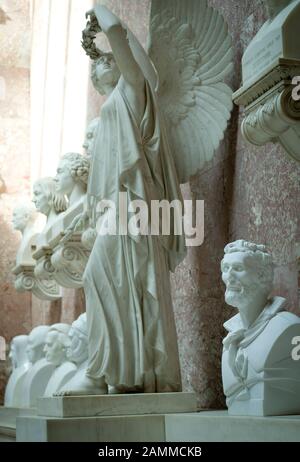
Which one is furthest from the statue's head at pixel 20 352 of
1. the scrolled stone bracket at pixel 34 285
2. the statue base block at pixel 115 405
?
the statue base block at pixel 115 405

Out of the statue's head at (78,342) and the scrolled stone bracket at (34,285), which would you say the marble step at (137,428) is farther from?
the scrolled stone bracket at (34,285)

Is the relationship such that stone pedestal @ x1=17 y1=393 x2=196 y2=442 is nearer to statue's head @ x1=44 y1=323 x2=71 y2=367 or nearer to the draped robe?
the draped robe

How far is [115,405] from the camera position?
5.50 metres

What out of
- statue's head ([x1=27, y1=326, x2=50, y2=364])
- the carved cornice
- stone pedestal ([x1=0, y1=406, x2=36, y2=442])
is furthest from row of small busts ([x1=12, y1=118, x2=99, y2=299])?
the carved cornice

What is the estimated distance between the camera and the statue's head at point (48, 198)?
30.9 ft

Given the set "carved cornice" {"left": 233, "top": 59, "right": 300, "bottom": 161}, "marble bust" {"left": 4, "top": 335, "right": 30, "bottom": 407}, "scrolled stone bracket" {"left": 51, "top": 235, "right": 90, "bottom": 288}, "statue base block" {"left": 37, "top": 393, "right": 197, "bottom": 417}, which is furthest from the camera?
"marble bust" {"left": 4, "top": 335, "right": 30, "bottom": 407}

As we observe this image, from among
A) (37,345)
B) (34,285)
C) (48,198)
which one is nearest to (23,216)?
(34,285)

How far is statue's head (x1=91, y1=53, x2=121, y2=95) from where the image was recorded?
6520 millimetres

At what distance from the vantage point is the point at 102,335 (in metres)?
5.77

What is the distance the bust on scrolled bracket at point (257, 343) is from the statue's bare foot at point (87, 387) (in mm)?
1107

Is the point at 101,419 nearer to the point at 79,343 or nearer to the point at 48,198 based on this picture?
the point at 79,343

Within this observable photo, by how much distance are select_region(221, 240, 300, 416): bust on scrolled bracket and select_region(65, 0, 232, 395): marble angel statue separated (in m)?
0.96

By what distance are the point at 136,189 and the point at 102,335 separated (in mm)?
1094

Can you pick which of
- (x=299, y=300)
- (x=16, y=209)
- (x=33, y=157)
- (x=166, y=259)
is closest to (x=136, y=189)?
(x=166, y=259)
